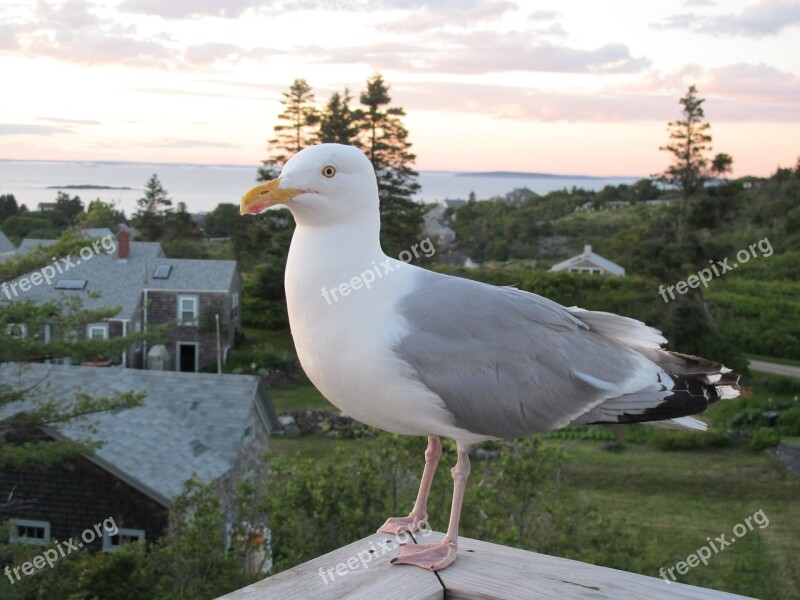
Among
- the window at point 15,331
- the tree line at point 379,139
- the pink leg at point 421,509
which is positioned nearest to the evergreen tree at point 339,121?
the tree line at point 379,139

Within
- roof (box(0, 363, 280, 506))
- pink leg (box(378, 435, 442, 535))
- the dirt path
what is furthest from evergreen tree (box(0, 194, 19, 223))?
pink leg (box(378, 435, 442, 535))

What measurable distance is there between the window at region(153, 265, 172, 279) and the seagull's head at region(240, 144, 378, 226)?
88.4 ft

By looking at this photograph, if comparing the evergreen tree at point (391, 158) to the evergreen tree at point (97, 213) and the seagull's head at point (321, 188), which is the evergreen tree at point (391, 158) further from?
the seagull's head at point (321, 188)

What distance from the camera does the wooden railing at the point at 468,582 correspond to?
2.38 meters

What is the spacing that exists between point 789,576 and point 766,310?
17.2 m

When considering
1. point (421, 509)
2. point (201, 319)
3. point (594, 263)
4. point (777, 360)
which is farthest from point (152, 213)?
point (421, 509)

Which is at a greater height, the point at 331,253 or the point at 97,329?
the point at 331,253

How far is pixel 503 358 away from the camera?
9.31 ft

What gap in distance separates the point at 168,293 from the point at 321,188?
88.3ft

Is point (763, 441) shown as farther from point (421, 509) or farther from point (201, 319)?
point (421, 509)

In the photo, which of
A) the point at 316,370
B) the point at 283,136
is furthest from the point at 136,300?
the point at 316,370

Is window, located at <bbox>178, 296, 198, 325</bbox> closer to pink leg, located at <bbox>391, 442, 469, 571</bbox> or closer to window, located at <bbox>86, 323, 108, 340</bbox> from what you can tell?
window, located at <bbox>86, 323, 108, 340</bbox>

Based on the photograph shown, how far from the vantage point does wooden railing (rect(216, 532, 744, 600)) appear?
2.38 m

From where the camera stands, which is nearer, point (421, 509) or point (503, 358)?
point (503, 358)
